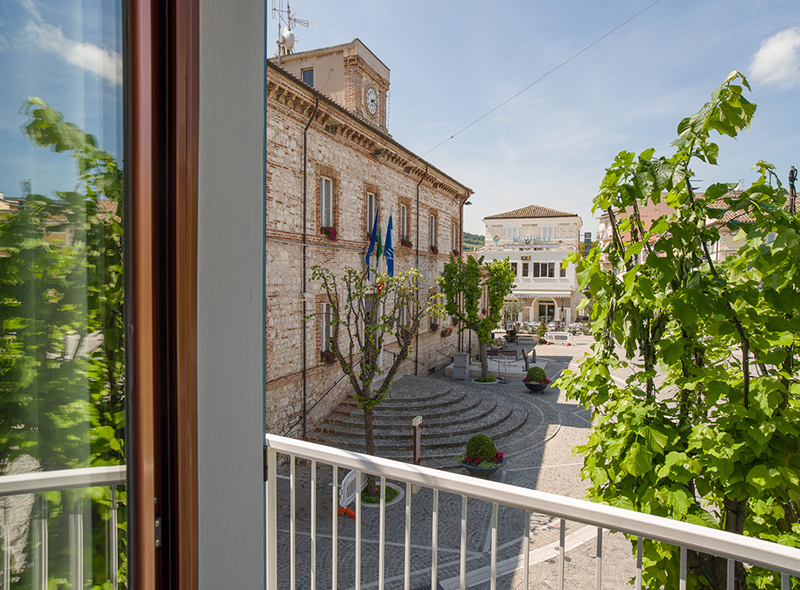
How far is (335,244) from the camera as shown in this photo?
36.1ft

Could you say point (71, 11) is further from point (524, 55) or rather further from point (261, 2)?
point (524, 55)

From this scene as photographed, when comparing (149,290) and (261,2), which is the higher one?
(261,2)

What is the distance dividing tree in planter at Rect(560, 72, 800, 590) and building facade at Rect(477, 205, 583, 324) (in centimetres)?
3107

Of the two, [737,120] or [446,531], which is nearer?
[737,120]

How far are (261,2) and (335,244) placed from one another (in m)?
9.82

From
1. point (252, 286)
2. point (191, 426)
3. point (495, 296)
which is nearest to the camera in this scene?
point (191, 426)

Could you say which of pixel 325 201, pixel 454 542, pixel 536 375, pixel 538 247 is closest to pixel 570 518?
pixel 454 542

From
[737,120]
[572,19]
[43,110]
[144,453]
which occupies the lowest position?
Answer: [144,453]

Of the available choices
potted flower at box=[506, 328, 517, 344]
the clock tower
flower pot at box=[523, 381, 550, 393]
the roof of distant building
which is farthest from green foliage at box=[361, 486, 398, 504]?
the roof of distant building

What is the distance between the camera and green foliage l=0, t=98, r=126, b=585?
29.5 inches

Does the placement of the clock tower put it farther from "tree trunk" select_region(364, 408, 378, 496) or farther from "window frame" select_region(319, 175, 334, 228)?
"tree trunk" select_region(364, 408, 378, 496)

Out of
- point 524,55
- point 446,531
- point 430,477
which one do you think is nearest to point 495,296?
point 446,531

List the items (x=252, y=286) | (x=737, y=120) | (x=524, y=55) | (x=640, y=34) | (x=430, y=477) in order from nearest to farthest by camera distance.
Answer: (x=252, y=286)
(x=430, y=477)
(x=737, y=120)
(x=640, y=34)
(x=524, y=55)

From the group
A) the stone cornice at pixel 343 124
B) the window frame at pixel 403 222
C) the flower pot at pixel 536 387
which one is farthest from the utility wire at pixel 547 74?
the flower pot at pixel 536 387
